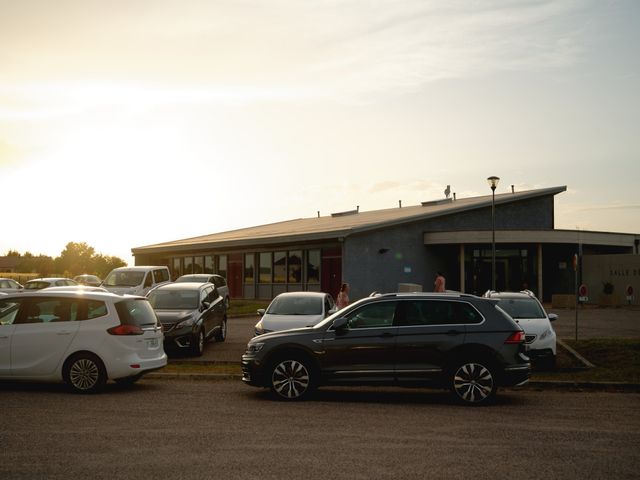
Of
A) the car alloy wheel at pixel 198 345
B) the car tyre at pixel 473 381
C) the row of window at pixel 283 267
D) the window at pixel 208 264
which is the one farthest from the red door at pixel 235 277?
the car tyre at pixel 473 381

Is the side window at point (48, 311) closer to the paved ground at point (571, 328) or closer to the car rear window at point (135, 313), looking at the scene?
the car rear window at point (135, 313)

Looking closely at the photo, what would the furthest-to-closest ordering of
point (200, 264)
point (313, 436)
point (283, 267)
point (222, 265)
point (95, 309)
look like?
point (200, 264)
point (222, 265)
point (283, 267)
point (95, 309)
point (313, 436)

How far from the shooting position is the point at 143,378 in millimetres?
15195

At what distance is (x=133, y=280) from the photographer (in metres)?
29.8

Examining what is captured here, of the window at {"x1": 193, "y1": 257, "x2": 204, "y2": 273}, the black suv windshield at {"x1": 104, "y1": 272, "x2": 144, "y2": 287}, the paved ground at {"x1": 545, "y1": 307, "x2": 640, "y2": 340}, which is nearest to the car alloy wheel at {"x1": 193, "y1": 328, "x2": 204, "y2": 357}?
the paved ground at {"x1": 545, "y1": 307, "x2": 640, "y2": 340}

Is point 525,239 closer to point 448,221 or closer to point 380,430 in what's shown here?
point 448,221

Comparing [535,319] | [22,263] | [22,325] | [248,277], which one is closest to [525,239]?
[248,277]

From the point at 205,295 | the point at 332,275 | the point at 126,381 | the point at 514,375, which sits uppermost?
the point at 332,275

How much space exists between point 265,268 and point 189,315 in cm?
2644

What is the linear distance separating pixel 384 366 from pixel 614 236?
32.7 metres

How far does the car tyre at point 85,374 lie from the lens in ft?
41.8

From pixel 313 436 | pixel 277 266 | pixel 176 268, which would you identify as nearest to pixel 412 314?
pixel 313 436

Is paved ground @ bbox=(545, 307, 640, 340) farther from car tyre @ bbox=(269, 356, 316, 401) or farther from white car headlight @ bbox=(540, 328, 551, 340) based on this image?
car tyre @ bbox=(269, 356, 316, 401)

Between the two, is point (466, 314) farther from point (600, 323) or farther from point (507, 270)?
point (507, 270)
